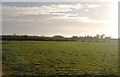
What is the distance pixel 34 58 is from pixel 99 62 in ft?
13.6

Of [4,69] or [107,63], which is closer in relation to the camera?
[4,69]

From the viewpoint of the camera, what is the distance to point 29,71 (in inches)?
491

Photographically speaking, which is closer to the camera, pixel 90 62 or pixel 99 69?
pixel 99 69

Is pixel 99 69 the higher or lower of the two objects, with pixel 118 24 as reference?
lower

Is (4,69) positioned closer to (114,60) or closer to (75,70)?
(75,70)

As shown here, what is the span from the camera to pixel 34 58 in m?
16.0

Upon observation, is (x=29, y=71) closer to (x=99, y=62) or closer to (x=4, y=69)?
(x=4, y=69)

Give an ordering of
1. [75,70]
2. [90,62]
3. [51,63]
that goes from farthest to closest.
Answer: [90,62]
[51,63]
[75,70]

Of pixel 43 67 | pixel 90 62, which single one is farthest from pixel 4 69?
pixel 90 62

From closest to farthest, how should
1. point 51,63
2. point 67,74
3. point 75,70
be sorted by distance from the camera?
point 67,74 → point 75,70 → point 51,63

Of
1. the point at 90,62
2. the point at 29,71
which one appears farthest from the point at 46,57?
the point at 29,71

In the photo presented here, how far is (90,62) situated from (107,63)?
114cm

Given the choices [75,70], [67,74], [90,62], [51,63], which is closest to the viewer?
[67,74]

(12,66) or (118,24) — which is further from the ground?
(118,24)
